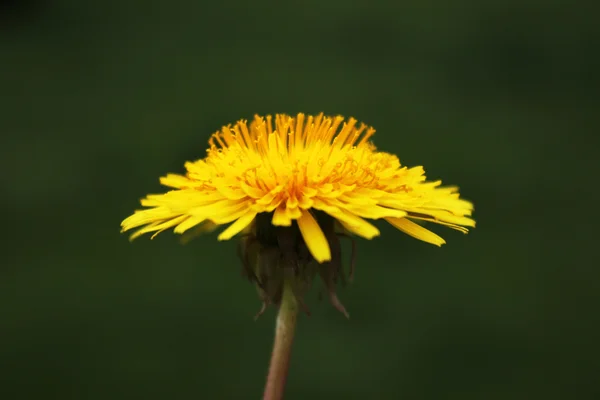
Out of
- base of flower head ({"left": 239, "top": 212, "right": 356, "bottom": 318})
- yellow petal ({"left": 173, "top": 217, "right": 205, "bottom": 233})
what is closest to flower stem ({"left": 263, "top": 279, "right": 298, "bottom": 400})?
base of flower head ({"left": 239, "top": 212, "right": 356, "bottom": 318})

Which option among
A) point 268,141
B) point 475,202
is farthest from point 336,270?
point 475,202

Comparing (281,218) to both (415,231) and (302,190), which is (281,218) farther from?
(415,231)

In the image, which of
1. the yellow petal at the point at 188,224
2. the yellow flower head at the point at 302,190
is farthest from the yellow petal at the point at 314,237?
the yellow petal at the point at 188,224

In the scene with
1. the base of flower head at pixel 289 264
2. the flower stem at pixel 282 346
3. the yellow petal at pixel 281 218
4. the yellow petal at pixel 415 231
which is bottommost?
the flower stem at pixel 282 346

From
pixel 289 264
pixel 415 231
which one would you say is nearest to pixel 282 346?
pixel 289 264

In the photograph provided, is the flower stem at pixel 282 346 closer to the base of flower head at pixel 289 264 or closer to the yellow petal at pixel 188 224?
the base of flower head at pixel 289 264

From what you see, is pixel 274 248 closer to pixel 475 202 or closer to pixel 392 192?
pixel 392 192

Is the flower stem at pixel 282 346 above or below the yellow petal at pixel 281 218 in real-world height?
below
